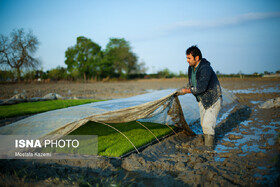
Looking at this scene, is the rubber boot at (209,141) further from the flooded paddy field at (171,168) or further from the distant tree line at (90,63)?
the distant tree line at (90,63)

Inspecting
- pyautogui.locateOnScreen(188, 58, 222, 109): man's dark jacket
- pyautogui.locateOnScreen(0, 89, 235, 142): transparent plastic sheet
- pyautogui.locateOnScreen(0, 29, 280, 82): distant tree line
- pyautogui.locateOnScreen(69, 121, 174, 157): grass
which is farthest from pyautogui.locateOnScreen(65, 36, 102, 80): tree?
pyautogui.locateOnScreen(188, 58, 222, 109): man's dark jacket

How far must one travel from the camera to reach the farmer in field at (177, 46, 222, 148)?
3217 millimetres

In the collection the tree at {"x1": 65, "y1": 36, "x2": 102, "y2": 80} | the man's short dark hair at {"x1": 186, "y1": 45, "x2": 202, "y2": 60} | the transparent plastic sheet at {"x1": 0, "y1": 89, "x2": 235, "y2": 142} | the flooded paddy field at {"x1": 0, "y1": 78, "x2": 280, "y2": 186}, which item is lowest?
the flooded paddy field at {"x1": 0, "y1": 78, "x2": 280, "y2": 186}

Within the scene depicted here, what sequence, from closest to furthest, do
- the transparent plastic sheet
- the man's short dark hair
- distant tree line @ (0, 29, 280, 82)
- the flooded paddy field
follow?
the flooded paddy field
the transparent plastic sheet
the man's short dark hair
distant tree line @ (0, 29, 280, 82)

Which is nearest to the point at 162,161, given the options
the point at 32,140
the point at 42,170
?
the point at 42,170

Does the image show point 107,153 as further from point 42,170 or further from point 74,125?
point 42,170

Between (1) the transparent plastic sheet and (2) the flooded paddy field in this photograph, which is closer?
(2) the flooded paddy field

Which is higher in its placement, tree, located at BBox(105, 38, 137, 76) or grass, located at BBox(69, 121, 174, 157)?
tree, located at BBox(105, 38, 137, 76)

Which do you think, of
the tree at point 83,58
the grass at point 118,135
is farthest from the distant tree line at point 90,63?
the grass at point 118,135

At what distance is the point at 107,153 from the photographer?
10.5ft

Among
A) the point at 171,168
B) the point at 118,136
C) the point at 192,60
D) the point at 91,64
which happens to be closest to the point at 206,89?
the point at 192,60

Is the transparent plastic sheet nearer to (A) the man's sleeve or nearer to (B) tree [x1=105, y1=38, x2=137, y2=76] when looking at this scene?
(A) the man's sleeve

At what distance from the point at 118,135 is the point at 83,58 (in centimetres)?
3276

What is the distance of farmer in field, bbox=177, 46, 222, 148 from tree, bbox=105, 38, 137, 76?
36052mm
